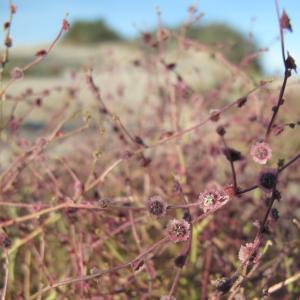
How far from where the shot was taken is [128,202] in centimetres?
169

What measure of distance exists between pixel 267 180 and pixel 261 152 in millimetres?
88

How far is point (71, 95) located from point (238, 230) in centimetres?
73

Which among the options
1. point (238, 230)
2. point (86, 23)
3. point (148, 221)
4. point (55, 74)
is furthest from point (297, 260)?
point (86, 23)

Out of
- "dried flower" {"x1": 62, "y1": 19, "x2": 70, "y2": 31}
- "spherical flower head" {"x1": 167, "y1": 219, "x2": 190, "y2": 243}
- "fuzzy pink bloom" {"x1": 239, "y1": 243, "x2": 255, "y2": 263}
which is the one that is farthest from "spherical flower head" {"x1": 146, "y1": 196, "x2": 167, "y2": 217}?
"dried flower" {"x1": 62, "y1": 19, "x2": 70, "y2": 31}

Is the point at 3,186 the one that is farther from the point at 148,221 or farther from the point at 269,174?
the point at 269,174

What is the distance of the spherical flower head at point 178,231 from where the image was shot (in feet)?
3.23

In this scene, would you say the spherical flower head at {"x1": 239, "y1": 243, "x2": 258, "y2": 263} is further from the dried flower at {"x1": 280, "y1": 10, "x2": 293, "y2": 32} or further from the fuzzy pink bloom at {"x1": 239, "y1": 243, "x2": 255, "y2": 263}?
the dried flower at {"x1": 280, "y1": 10, "x2": 293, "y2": 32}

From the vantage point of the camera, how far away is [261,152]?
1.05 m

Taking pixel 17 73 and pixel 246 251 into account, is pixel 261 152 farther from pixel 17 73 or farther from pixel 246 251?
pixel 17 73

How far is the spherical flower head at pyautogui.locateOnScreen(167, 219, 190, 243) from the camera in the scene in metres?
0.99

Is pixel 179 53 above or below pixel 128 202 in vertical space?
above

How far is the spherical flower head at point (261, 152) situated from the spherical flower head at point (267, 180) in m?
0.06

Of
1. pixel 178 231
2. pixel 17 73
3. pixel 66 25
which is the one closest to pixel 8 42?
pixel 17 73

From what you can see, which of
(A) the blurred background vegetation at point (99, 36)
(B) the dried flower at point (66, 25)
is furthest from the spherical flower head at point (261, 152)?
(A) the blurred background vegetation at point (99, 36)
